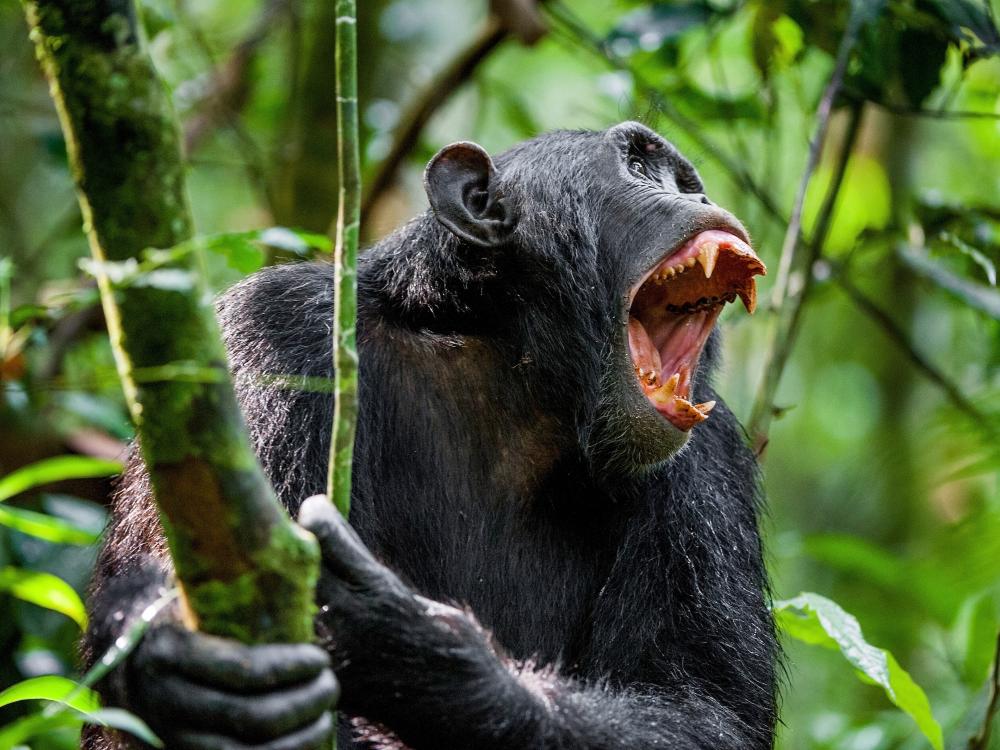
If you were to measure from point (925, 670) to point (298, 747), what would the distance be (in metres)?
8.90

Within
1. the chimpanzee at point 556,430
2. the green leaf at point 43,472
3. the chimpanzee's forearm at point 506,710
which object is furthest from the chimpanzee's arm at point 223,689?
the green leaf at point 43,472

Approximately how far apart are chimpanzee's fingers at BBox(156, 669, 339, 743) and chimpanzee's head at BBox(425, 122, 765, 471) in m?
1.87

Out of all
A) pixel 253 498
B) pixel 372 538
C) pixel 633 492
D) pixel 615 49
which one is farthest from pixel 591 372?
pixel 615 49

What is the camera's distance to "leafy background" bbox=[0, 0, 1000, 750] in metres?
5.12

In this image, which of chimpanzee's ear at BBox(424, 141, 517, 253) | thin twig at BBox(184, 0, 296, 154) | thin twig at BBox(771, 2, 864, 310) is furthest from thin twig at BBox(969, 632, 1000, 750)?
thin twig at BBox(184, 0, 296, 154)

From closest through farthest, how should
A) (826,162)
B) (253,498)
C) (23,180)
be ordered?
(253,498) < (23,180) < (826,162)

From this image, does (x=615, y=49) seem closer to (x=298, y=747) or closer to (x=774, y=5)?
(x=774, y=5)

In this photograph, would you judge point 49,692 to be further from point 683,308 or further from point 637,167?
point 637,167

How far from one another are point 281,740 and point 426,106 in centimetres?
554

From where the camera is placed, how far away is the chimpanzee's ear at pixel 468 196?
14.6 feet

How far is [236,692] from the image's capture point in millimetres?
2584

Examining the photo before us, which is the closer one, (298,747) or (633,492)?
(298,747)

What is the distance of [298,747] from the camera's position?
102 inches

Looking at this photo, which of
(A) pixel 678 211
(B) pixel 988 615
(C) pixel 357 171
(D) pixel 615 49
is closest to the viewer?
(C) pixel 357 171
